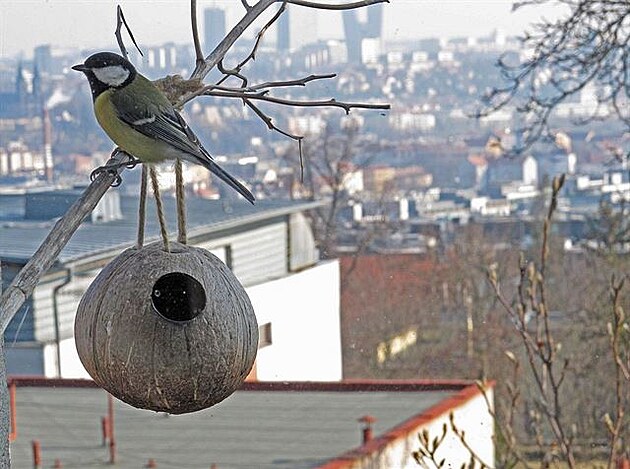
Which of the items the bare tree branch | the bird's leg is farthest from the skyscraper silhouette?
the bird's leg

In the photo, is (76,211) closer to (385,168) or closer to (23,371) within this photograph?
(23,371)

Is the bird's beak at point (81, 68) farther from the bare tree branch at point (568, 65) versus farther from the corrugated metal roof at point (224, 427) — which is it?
the corrugated metal roof at point (224, 427)

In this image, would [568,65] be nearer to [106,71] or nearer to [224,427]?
[224,427]

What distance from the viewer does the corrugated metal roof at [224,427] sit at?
14.6 feet

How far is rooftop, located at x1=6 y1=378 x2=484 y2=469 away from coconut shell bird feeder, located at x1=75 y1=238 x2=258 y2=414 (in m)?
3.16

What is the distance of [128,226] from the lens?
5156mm

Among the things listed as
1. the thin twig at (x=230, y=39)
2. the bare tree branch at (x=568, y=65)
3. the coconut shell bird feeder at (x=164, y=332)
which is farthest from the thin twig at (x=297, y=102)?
the bare tree branch at (x=568, y=65)

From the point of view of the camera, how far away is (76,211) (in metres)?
0.94

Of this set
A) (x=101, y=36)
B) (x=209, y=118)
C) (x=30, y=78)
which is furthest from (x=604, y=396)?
(x=101, y=36)

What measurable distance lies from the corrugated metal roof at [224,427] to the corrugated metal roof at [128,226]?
0.68 meters

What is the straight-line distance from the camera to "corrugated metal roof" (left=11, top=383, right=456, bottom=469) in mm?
4449

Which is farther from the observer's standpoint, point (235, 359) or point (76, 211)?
point (235, 359)

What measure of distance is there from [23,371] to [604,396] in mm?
2656

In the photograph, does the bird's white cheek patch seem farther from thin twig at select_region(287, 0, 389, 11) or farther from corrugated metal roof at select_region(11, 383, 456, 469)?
corrugated metal roof at select_region(11, 383, 456, 469)
